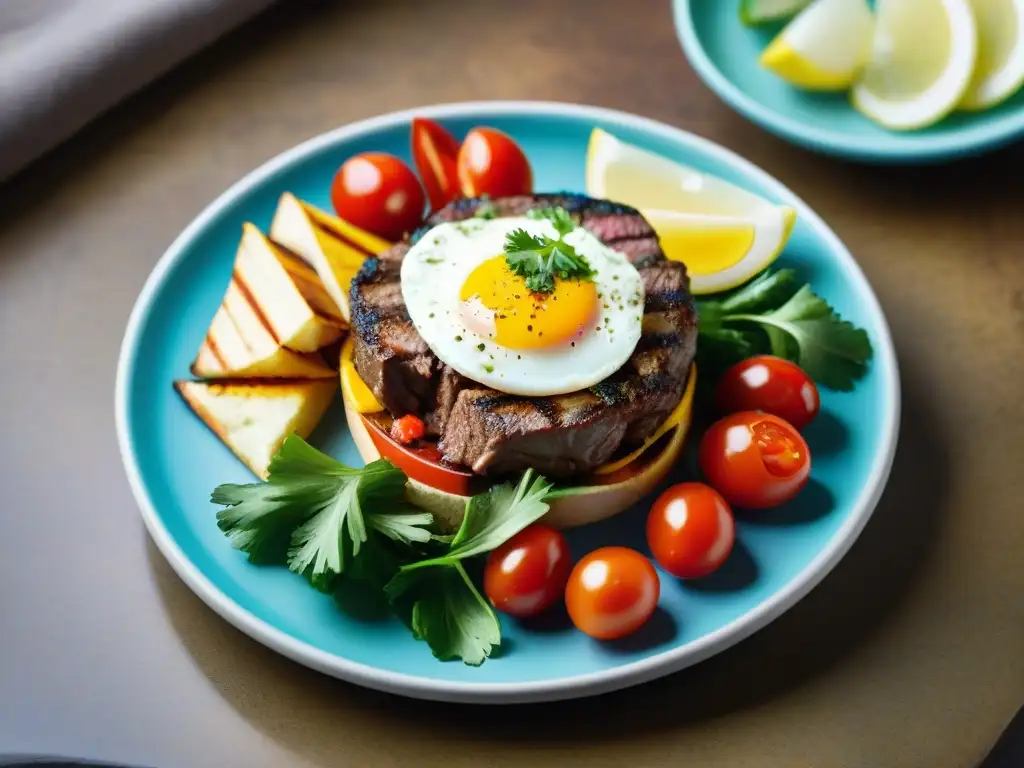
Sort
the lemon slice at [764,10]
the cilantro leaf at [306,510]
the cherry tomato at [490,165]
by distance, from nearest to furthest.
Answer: the cilantro leaf at [306,510], the cherry tomato at [490,165], the lemon slice at [764,10]

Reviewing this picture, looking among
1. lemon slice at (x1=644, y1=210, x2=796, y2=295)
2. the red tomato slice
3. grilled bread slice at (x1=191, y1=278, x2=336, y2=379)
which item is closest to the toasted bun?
the red tomato slice

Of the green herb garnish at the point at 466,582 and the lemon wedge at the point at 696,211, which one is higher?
the lemon wedge at the point at 696,211

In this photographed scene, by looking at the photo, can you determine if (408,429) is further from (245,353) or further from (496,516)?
(245,353)

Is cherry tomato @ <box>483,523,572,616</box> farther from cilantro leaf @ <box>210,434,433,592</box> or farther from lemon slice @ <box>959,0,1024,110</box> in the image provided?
lemon slice @ <box>959,0,1024,110</box>

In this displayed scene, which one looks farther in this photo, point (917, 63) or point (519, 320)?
point (917, 63)

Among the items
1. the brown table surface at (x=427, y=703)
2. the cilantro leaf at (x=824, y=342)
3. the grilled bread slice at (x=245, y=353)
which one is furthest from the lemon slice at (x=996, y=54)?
the grilled bread slice at (x=245, y=353)

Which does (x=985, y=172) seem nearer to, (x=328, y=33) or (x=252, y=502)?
(x=328, y=33)

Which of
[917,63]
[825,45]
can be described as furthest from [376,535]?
[917,63]

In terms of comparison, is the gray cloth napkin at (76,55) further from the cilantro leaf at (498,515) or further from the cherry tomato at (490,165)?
the cilantro leaf at (498,515)
